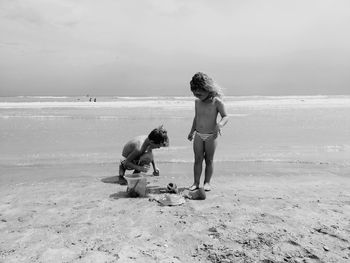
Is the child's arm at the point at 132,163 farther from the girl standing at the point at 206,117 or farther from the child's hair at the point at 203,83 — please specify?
the child's hair at the point at 203,83

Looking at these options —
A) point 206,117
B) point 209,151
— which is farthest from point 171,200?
point 206,117

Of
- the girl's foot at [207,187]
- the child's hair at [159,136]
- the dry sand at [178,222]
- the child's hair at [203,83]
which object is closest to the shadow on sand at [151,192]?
the dry sand at [178,222]

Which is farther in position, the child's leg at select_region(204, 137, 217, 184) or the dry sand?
the child's leg at select_region(204, 137, 217, 184)

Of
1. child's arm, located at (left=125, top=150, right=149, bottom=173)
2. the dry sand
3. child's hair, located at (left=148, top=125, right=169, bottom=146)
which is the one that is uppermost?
child's hair, located at (left=148, top=125, right=169, bottom=146)

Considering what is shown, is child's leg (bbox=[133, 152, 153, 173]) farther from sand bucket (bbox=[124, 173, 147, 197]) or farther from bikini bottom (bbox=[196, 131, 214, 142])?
bikini bottom (bbox=[196, 131, 214, 142])

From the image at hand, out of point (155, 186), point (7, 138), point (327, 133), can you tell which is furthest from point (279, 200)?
point (7, 138)

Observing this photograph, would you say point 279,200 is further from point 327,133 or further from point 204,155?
point 327,133

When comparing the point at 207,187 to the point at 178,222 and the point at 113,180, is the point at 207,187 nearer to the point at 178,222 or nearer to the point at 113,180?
the point at 178,222

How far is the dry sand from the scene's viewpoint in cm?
299

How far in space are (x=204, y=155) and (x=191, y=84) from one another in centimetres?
113

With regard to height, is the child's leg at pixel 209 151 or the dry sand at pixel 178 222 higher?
the child's leg at pixel 209 151

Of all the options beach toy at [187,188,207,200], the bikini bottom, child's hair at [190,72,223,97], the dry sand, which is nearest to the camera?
the dry sand

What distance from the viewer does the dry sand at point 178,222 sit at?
9.81 feet

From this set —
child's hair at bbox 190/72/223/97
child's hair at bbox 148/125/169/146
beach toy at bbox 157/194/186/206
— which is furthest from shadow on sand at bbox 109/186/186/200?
child's hair at bbox 190/72/223/97
